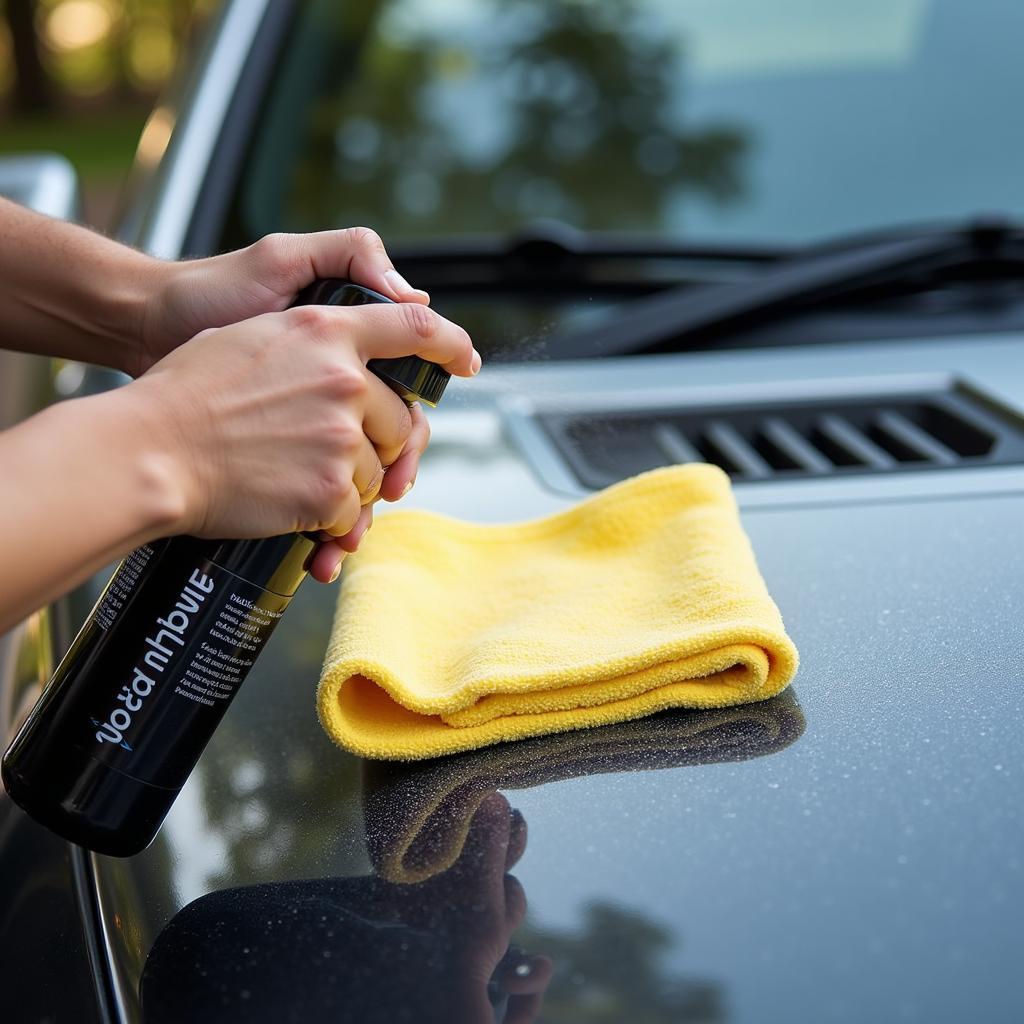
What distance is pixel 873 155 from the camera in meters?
1.84

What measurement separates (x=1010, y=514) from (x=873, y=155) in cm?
76

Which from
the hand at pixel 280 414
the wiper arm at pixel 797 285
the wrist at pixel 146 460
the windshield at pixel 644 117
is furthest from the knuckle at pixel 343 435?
the windshield at pixel 644 117

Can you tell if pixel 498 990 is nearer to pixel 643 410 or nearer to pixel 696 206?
pixel 643 410

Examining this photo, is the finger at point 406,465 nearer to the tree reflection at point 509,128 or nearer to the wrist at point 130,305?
the wrist at point 130,305

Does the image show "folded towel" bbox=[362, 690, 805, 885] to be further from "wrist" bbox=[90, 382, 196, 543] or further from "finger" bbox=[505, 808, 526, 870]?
"wrist" bbox=[90, 382, 196, 543]

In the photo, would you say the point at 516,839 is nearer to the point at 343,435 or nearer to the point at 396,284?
the point at 343,435

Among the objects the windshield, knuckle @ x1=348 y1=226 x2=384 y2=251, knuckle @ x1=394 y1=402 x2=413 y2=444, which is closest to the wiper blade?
the windshield

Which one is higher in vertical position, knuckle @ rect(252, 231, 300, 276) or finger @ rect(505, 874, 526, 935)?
knuckle @ rect(252, 231, 300, 276)

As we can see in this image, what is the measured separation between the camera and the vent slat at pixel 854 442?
1413mm

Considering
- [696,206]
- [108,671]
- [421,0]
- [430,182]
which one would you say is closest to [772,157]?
[696,206]

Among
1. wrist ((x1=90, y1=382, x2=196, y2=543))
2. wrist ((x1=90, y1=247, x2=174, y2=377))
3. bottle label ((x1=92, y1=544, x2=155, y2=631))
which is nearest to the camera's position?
wrist ((x1=90, y1=382, x2=196, y2=543))

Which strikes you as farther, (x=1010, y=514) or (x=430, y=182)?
(x=430, y=182)

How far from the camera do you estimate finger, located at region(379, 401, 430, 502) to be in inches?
42.5

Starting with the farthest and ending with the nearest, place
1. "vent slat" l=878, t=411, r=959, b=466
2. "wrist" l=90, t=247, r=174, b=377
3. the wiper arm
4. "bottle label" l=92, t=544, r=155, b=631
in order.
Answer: the wiper arm
"vent slat" l=878, t=411, r=959, b=466
"wrist" l=90, t=247, r=174, b=377
"bottle label" l=92, t=544, r=155, b=631
